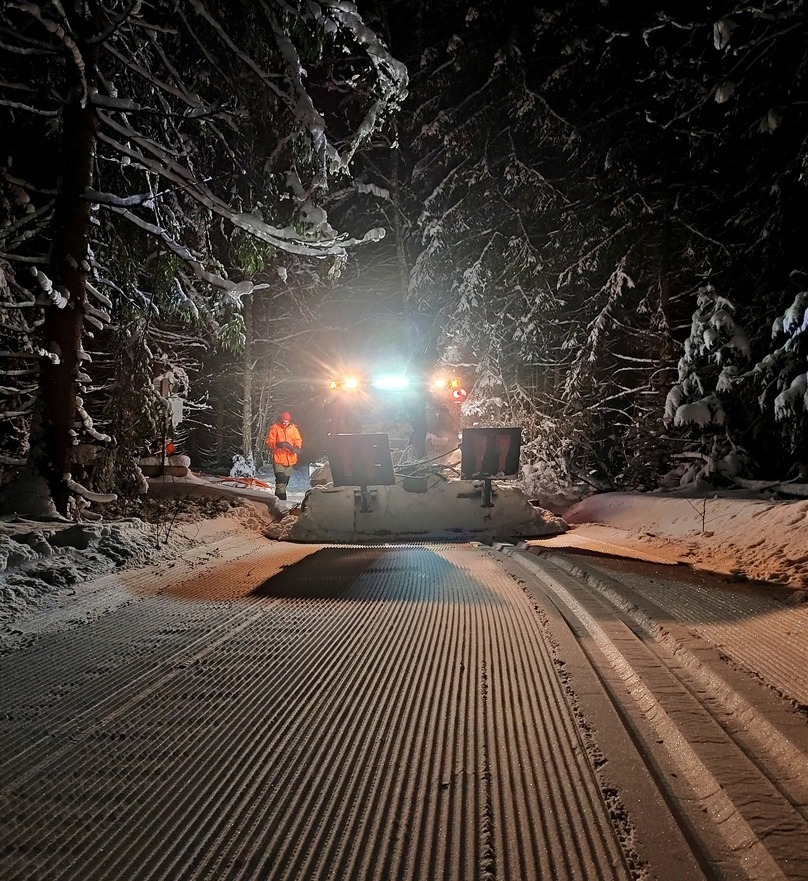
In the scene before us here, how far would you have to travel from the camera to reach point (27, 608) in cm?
460

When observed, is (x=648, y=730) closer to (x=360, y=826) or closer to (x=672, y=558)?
(x=360, y=826)

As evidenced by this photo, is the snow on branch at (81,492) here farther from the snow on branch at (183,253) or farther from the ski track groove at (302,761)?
the ski track groove at (302,761)

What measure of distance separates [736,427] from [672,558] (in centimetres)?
617

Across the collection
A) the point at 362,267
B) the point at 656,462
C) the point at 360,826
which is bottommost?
the point at 360,826

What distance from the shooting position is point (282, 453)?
14.3 m

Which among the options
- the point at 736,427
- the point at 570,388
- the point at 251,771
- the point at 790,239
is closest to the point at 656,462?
the point at 736,427

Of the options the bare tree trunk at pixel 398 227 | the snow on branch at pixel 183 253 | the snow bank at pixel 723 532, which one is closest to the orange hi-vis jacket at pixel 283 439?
the snow on branch at pixel 183 253

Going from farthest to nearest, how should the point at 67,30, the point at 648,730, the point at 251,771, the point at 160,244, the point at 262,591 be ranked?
the point at 160,244 → the point at 67,30 → the point at 262,591 → the point at 648,730 → the point at 251,771

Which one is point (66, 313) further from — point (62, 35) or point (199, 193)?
point (62, 35)

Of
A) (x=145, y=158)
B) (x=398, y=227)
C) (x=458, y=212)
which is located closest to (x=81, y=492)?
(x=145, y=158)

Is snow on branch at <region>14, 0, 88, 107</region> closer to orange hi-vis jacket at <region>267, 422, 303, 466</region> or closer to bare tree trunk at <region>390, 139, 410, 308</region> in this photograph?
orange hi-vis jacket at <region>267, 422, 303, 466</region>

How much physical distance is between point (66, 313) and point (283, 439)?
7008 mm

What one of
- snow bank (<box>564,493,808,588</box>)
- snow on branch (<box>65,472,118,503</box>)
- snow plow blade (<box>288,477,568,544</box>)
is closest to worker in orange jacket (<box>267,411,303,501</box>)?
snow plow blade (<box>288,477,568,544</box>)

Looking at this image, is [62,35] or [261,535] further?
[261,535]
